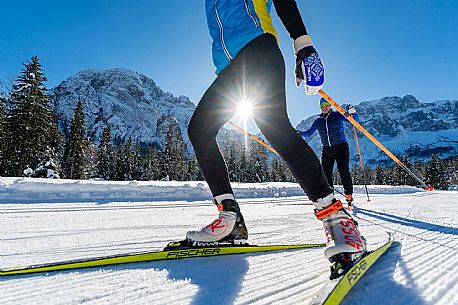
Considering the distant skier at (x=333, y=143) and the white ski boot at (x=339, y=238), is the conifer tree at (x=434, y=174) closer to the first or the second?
the distant skier at (x=333, y=143)

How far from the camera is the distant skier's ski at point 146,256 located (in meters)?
1.13

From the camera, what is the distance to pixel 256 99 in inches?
61.6

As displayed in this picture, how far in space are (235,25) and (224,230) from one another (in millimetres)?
1192

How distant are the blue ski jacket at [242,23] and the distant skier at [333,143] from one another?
3.46 m

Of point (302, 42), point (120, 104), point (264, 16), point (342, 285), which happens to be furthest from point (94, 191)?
point (120, 104)

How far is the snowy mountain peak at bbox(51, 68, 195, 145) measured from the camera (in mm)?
149500

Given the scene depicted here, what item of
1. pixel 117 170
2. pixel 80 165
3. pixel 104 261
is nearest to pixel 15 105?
pixel 80 165

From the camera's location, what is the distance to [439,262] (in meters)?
1.30

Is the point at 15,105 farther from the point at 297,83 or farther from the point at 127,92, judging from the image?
the point at 127,92

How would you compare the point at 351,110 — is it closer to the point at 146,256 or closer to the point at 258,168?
the point at 146,256

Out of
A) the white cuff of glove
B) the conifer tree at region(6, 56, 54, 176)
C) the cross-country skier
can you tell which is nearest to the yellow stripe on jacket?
the cross-country skier

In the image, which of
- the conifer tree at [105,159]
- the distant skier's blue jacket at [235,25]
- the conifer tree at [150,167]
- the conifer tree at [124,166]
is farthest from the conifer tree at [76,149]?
the distant skier's blue jacket at [235,25]

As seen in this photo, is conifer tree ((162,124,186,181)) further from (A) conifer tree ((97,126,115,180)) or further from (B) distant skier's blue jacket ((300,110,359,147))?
(B) distant skier's blue jacket ((300,110,359,147))

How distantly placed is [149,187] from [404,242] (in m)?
6.27
